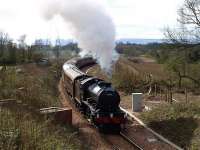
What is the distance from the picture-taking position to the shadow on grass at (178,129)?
18789 millimetres

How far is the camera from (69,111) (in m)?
20.9

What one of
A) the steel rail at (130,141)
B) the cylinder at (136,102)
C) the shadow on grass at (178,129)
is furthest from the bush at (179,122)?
the steel rail at (130,141)

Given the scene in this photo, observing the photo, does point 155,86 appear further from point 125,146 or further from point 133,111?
point 125,146

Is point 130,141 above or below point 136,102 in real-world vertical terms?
above

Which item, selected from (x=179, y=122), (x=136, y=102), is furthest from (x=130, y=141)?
(x=136, y=102)

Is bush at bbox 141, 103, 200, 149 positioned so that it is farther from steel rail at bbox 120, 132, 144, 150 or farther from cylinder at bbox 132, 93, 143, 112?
steel rail at bbox 120, 132, 144, 150

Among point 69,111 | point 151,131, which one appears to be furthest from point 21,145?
point 151,131

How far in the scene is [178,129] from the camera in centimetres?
2033

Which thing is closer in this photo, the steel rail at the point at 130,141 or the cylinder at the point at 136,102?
the steel rail at the point at 130,141

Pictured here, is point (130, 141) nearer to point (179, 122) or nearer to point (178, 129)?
point (178, 129)

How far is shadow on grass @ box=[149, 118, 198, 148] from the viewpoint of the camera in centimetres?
1879

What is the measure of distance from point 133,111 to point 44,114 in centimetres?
916

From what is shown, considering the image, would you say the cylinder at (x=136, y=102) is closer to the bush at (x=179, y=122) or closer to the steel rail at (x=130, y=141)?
the bush at (x=179, y=122)

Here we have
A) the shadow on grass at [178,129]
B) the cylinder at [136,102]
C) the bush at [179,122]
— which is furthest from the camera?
the cylinder at [136,102]
